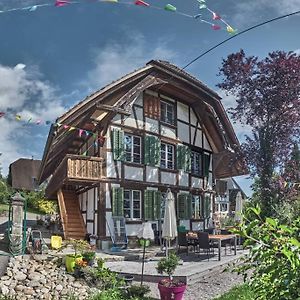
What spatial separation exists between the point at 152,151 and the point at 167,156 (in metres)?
1.39

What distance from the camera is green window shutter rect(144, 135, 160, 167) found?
1609cm

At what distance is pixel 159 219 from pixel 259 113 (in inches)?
253

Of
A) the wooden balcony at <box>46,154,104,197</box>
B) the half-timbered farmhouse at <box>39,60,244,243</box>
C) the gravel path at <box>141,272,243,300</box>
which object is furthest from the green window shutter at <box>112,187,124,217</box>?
the gravel path at <box>141,272,243,300</box>

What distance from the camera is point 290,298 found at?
6.33 feet

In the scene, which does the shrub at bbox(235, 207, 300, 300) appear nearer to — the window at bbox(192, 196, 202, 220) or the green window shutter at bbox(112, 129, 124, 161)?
the green window shutter at bbox(112, 129, 124, 161)

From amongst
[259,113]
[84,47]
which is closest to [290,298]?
[84,47]

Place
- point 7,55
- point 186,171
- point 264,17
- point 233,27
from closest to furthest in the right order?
point 264,17 < point 233,27 < point 7,55 < point 186,171

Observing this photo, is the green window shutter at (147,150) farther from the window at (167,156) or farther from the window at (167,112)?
the window at (167,112)

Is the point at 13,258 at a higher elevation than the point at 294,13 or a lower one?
lower

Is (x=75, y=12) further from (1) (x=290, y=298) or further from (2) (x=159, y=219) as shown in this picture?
(2) (x=159, y=219)

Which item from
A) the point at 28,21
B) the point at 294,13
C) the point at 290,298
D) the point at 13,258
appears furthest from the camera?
the point at 13,258

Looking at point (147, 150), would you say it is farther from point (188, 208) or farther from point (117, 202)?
point (188, 208)

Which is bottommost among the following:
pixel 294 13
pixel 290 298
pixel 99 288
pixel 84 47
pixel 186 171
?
pixel 99 288

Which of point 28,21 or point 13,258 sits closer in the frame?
point 28,21
